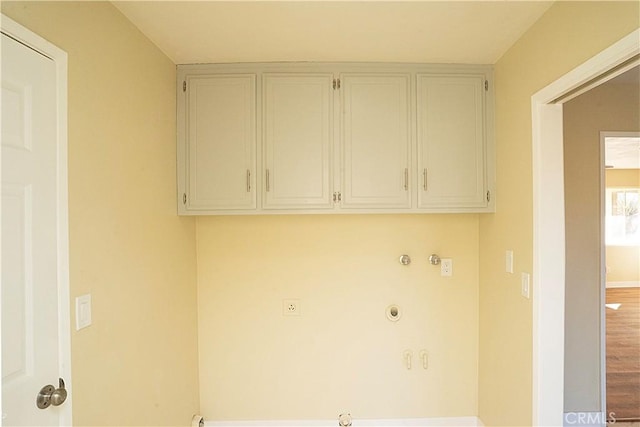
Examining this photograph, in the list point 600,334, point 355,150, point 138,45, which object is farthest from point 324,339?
point 138,45

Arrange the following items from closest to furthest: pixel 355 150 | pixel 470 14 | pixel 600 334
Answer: pixel 470 14
pixel 355 150
pixel 600 334

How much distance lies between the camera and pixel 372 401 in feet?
7.12

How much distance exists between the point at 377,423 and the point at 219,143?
2.20 m

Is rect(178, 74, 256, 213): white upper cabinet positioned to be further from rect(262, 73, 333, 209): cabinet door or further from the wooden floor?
the wooden floor

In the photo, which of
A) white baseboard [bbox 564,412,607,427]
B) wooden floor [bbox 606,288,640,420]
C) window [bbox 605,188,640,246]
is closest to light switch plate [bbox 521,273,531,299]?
white baseboard [bbox 564,412,607,427]

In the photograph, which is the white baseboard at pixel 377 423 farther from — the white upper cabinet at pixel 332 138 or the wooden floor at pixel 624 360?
the white upper cabinet at pixel 332 138

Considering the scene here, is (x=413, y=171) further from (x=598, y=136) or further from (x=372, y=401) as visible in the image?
(x=372, y=401)

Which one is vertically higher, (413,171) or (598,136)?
(598,136)

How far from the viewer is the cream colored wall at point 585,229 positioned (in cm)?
215

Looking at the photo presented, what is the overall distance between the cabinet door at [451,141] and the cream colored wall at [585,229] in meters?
0.85

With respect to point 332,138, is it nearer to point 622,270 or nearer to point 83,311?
point 83,311

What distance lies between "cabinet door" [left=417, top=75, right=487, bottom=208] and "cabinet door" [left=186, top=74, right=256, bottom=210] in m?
1.05

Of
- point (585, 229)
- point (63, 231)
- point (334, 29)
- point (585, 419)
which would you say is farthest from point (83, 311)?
point (585, 419)

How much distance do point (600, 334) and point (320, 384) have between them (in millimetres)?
2011
